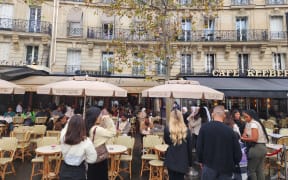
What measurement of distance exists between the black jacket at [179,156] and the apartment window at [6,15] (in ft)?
54.5

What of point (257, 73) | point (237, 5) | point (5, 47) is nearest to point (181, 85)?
point (257, 73)

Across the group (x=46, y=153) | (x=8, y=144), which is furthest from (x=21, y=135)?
(x=46, y=153)

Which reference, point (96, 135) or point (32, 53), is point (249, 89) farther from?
point (32, 53)

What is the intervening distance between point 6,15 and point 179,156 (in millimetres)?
17710

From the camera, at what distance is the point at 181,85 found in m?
6.09

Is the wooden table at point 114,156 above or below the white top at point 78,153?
below

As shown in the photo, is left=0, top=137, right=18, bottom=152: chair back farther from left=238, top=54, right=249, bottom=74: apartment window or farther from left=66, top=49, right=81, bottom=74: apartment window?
left=238, top=54, right=249, bottom=74: apartment window

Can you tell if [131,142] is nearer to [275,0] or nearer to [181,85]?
[181,85]

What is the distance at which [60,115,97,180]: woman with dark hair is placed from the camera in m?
2.73

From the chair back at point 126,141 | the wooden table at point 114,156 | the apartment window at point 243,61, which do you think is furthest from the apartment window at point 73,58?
the apartment window at point 243,61

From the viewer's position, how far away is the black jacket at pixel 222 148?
10.1 ft

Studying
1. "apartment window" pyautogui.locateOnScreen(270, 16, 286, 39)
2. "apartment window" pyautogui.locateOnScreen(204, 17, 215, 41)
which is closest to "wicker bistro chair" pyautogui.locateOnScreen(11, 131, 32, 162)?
"apartment window" pyautogui.locateOnScreen(204, 17, 215, 41)

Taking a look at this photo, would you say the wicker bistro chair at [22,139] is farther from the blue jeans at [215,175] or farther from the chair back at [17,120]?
the blue jeans at [215,175]

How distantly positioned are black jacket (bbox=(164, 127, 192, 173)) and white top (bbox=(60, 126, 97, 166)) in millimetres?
1439
